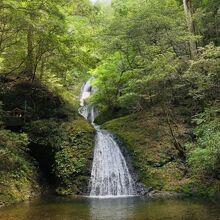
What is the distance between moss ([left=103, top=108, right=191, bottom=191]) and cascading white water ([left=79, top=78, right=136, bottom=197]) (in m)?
0.60

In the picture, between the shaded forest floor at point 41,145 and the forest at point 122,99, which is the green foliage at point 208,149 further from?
the shaded forest floor at point 41,145

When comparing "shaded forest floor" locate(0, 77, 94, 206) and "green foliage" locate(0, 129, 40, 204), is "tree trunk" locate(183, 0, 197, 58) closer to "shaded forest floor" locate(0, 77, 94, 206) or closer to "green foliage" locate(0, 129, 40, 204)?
"shaded forest floor" locate(0, 77, 94, 206)

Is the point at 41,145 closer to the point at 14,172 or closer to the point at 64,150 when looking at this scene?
the point at 64,150

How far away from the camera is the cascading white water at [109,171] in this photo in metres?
15.5

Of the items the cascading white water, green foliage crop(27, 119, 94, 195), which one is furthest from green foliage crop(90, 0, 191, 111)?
green foliage crop(27, 119, 94, 195)

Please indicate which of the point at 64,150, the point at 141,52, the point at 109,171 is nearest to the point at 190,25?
the point at 141,52

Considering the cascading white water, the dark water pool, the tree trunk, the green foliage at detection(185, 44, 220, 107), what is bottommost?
the dark water pool

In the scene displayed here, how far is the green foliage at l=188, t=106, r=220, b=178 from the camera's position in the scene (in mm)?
13633

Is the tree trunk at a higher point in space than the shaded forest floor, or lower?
higher

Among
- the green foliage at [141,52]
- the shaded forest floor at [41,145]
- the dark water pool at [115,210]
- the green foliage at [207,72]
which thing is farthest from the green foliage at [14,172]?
the green foliage at [207,72]

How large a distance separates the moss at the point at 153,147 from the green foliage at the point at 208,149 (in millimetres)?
988

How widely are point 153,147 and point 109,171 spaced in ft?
8.60

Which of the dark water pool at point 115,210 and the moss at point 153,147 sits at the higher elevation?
the moss at point 153,147

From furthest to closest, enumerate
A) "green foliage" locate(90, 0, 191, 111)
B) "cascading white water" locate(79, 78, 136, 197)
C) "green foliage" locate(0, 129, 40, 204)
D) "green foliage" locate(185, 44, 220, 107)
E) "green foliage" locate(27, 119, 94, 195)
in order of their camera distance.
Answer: "green foliage" locate(90, 0, 191, 111), "green foliage" locate(27, 119, 94, 195), "cascading white water" locate(79, 78, 136, 197), "green foliage" locate(185, 44, 220, 107), "green foliage" locate(0, 129, 40, 204)
